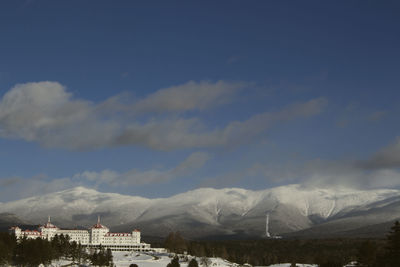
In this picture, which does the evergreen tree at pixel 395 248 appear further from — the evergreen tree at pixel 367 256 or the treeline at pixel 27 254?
the treeline at pixel 27 254

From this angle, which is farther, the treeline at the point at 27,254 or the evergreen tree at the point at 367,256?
the treeline at the point at 27,254

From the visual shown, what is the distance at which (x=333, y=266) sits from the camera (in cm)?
13162

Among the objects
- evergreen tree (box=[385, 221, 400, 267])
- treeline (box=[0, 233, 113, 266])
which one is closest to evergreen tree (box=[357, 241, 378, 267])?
evergreen tree (box=[385, 221, 400, 267])

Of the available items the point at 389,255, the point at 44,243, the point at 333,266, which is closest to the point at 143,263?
the point at 44,243

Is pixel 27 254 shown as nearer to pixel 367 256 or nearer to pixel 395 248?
pixel 367 256

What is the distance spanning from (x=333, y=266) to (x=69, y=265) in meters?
86.1

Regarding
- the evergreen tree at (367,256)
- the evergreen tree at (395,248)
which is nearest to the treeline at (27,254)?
the evergreen tree at (367,256)

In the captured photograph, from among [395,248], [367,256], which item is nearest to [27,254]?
[367,256]

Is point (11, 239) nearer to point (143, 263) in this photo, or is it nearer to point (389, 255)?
point (143, 263)

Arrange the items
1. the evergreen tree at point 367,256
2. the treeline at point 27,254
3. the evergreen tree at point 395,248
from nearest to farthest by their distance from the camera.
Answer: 1. the evergreen tree at point 395,248
2. the evergreen tree at point 367,256
3. the treeline at point 27,254

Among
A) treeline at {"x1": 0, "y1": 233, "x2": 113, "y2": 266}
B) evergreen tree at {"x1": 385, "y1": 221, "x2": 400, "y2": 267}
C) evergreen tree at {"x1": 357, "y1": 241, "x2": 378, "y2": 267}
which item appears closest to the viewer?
evergreen tree at {"x1": 385, "y1": 221, "x2": 400, "y2": 267}

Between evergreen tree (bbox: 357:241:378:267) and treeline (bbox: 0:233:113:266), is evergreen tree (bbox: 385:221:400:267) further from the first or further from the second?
treeline (bbox: 0:233:113:266)

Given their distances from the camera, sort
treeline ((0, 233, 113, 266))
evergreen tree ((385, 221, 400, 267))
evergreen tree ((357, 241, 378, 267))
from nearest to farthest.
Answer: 1. evergreen tree ((385, 221, 400, 267))
2. evergreen tree ((357, 241, 378, 267))
3. treeline ((0, 233, 113, 266))

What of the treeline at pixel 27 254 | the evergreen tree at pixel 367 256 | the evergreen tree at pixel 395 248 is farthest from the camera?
the treeline at pixel 27 254
